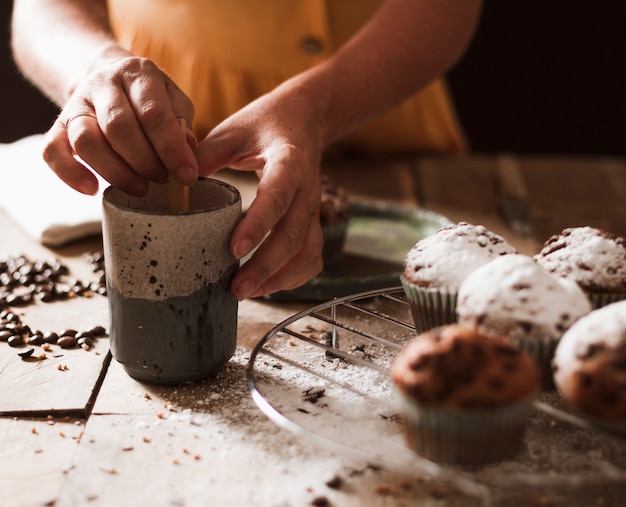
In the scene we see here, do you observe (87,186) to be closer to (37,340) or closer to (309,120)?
(37,340)

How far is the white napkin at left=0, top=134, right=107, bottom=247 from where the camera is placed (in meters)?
1.71

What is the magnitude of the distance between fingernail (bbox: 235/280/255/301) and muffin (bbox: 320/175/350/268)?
49 cm

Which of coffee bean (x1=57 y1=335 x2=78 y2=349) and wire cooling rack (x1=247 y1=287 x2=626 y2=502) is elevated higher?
wire cooling rack (x1=247 y1=287 x2=626 y2=502)

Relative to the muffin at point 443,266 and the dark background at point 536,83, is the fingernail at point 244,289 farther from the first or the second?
the dark background at point 536,83

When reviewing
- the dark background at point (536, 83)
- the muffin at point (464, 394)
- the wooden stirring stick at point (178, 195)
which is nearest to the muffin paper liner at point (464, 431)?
the muffin at point (464, 394)

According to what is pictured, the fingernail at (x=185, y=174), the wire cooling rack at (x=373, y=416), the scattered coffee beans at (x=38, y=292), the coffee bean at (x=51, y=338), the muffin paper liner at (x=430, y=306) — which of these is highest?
the fingernail at (x=185, y=174)

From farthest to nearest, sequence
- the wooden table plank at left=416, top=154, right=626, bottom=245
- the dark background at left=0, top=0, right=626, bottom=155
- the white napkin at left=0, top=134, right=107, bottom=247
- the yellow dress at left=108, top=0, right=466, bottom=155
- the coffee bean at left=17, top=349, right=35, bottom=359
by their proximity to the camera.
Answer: the dark background at left=0, top=0, right=626, bottom=155
the yellow dress at left=108, top=0, right=466, bottom=155
the wooden table plank at left=416, top=154, right=626, bottom=245
the white napkin at left=0, top=134, right=107, bottom=247
the coffee bean at left=17, top=349, right=35, bottom=359

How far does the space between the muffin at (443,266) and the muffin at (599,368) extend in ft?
0.75

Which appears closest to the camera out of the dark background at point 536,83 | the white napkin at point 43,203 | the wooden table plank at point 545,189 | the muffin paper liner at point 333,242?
the muffin paper liner at point 333,242

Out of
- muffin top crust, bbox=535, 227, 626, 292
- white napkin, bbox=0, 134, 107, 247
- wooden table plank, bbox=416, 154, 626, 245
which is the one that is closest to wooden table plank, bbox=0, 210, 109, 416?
white napkin, bbox=0, 134, 107, 247

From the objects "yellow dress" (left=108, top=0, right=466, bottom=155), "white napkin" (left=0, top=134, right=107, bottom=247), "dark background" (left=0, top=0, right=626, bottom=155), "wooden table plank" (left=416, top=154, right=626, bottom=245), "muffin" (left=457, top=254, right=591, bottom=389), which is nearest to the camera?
"muffin" (left=457, top=254, right=591, bottom=389)

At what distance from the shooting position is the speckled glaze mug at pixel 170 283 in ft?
3.42

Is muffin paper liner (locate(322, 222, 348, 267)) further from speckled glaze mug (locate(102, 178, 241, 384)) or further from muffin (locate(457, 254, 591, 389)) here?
muffin (locate(457, 254, 591, 389))

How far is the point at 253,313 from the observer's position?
4.66ft
